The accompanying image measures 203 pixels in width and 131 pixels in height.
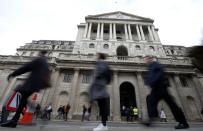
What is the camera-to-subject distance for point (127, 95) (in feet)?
80.5

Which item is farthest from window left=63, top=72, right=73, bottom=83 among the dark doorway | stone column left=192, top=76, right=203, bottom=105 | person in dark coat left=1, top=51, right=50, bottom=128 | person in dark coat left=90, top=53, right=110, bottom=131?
stone column left=192, top=76, right=203, bottom=105

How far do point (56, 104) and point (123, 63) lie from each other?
1134 centimetres

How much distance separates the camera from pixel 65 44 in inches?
1791

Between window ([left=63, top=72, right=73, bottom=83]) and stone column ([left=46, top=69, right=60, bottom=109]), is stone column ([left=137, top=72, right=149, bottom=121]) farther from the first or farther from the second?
stone column ([left=46, top=69, right=60, bottom=109])

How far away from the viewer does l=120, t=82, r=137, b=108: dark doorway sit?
78.3 ft

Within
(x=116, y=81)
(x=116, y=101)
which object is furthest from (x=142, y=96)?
(x=116, y=81)

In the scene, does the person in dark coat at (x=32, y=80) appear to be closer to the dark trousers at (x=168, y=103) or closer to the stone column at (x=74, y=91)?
the dark trousers at (x=168, y=103)

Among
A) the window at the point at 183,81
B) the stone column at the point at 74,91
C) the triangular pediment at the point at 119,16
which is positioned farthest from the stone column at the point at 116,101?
the triangular pediment at the point at 119,16

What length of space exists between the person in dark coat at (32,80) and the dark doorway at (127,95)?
19910mm

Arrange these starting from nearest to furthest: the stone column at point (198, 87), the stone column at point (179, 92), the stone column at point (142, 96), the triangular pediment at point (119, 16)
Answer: the stone column at point (142, 96) < the stone column at point (179, 92) < the stone column at point (198, 87) < the triangular pediment at point (119, 16)

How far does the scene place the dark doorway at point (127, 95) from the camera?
23873 millimetres

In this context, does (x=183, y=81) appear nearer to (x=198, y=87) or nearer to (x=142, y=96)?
(x=198, y=87)

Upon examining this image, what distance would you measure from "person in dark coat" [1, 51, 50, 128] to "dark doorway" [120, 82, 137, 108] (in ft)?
65.3

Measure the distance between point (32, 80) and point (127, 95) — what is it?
841 inches
